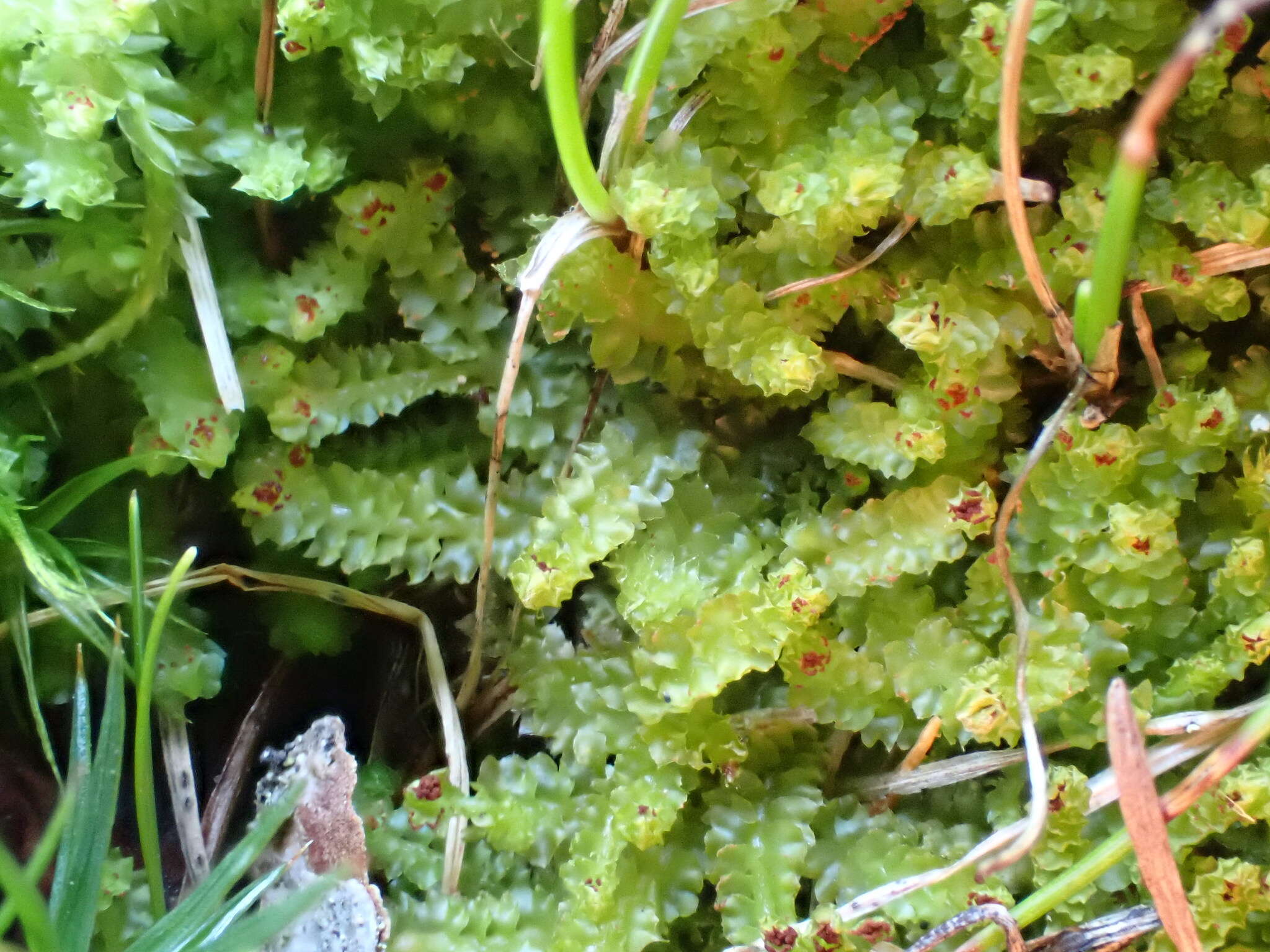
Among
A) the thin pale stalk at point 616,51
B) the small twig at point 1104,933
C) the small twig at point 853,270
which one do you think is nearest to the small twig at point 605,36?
the thin pale stalk at point 616,51

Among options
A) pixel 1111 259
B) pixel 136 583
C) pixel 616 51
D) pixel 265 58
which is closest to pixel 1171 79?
pixel 1111 259

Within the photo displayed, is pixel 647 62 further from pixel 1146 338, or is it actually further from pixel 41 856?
pixel 41 856

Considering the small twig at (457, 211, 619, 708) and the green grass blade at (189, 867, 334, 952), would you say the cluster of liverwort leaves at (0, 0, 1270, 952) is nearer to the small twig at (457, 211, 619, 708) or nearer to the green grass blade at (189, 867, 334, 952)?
the small twig at (457, 211, 619, 708)

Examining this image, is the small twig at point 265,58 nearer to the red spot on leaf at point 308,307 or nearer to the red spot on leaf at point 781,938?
the red spot on leaf at point 308,307

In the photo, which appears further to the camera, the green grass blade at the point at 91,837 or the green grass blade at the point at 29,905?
the green grass blade at the point at 91,837

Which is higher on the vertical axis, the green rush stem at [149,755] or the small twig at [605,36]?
the small twig at [605,36]

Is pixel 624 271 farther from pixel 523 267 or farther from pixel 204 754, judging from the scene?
pixel 204 754

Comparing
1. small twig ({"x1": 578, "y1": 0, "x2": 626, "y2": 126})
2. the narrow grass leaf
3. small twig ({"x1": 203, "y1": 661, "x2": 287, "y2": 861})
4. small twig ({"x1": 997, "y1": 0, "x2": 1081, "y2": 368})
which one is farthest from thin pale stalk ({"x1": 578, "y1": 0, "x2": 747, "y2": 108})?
small twig ({"x1": 203, "y1": 661, "x2": 287, "y2": 861})
